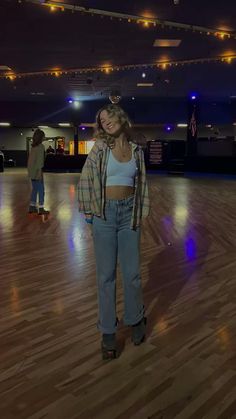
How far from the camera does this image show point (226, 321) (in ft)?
9.07

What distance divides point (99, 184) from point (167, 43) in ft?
26.7

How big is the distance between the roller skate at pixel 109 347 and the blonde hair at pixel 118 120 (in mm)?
1043

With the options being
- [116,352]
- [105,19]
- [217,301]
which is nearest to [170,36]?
[105,19]

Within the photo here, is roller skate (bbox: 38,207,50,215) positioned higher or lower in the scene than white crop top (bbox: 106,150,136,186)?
lower

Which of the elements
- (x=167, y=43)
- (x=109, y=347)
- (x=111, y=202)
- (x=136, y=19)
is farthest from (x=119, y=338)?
(x=167, y=43)

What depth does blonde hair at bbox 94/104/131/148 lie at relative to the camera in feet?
7.34

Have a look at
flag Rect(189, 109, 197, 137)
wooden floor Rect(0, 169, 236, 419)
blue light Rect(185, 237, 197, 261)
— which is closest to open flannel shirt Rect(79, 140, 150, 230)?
wooden floor Rect(0, 169, 236, 419)

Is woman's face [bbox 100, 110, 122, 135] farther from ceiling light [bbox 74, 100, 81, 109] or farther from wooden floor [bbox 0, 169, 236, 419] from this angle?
ceiling light [bbox 74, 100, 81, 109]

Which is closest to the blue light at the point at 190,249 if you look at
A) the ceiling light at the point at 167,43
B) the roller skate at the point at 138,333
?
the roller skate at the point at 138,333

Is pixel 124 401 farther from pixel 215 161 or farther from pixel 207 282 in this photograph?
pixel 215 161

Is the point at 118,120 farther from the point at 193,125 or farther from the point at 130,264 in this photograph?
the point at 193,125

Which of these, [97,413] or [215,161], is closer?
[97,413]

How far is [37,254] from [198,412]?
3.02m

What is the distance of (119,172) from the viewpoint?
2.25 m
